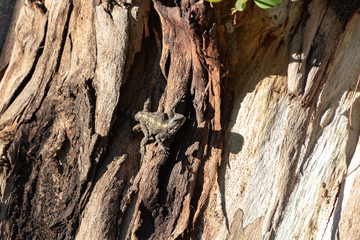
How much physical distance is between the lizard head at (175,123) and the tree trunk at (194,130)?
8 cm

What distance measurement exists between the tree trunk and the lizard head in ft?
0.26

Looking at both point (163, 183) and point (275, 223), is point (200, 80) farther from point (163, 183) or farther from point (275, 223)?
point (275, 223)

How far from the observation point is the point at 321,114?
12.0ft

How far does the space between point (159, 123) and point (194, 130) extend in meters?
0.52

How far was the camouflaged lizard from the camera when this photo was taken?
3945 mm

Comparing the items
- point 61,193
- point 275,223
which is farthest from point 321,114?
point 61,193

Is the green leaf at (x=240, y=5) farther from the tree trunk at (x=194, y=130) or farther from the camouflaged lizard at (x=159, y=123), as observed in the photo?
the camouflaged lizard at (x=159, y=123)

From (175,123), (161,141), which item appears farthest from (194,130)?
(161,141)

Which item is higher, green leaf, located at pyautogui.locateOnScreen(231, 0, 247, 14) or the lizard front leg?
green leaf, located at pyautogui.locateOnScreen(231, 0, 247, 14)

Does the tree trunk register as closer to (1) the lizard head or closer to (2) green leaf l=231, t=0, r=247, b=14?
(1) the lizard head

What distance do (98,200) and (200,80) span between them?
172 cm

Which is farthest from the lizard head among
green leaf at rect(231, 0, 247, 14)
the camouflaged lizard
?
green leaf at rect(231, 0, 247, 14)

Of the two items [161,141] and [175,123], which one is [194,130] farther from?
[161,141]

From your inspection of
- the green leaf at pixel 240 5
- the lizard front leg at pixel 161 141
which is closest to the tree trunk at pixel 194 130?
the lizard front leg at pixel 161 141
